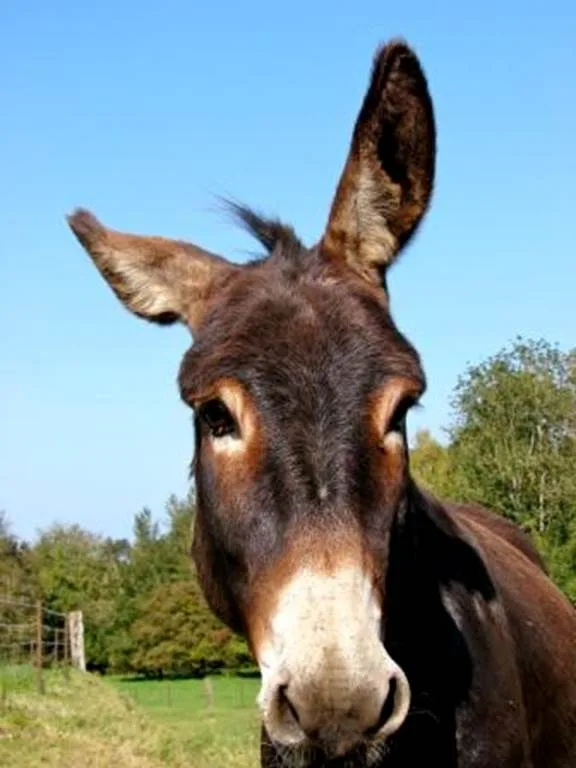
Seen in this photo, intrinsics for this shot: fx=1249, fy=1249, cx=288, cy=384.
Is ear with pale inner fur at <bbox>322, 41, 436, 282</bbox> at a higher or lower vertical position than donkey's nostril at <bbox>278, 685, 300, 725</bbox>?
higher

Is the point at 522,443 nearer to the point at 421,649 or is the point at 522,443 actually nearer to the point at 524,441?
the point at 524,441

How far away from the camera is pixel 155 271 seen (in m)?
4.98

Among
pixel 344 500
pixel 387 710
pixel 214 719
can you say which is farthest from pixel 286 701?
pixel 214 719

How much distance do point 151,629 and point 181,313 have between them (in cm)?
7570

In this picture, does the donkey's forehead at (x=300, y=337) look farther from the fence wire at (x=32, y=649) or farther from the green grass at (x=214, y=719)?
the fence wire at (x=32, y=649)

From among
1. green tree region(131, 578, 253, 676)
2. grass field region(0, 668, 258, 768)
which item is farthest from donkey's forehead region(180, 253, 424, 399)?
green tree region(131, 578, 253, 676)

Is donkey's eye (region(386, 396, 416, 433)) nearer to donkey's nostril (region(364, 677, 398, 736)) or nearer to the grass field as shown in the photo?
donkey's nostril (region(364, 677, 398, 736))

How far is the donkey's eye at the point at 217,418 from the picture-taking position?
154 inches

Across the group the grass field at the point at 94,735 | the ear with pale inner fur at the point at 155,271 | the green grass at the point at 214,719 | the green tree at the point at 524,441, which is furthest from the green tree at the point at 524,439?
the ear with pale inner fur at the point at 155,271

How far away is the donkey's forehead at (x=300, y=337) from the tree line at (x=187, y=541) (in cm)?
3523

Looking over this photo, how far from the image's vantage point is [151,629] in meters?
78.5

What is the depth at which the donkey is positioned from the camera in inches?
132

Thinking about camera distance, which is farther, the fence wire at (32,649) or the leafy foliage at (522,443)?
the leafy foliage at (522,443)

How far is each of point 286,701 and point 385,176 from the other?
2.02m
